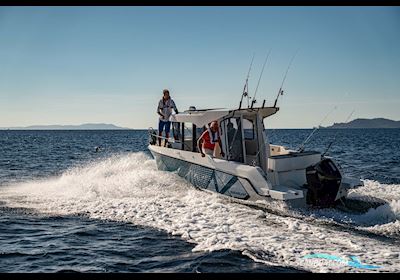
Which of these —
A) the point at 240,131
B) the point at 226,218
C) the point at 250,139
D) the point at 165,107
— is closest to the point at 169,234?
the point at 226,218

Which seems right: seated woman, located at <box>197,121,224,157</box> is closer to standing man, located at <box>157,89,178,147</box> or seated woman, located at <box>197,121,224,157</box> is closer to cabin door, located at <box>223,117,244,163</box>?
cabin door, located at <box>223,117,244,163</box>

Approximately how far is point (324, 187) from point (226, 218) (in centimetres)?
299

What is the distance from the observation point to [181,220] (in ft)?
29.8

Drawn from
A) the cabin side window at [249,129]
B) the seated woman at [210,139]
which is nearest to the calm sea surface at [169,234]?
the seated woman at [210,139]

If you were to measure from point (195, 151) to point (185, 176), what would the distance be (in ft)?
3.07

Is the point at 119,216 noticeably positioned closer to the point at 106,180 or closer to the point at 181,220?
the point at 181,220

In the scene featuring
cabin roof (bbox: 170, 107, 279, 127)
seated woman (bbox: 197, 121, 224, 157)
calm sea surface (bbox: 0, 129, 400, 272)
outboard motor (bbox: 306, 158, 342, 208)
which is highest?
cabin roof (bbox: 170, 107, 279, 127)

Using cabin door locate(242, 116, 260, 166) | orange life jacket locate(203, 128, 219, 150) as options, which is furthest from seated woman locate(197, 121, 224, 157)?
cabin door locate(242, 116, 260, 166)

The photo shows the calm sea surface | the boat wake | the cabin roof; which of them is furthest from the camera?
the cabin roof

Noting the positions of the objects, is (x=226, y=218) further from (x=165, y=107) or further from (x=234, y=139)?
(x=165, y=107)

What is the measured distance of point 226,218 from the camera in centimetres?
909

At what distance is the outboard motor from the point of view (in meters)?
10.1

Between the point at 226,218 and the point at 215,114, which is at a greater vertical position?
the point at 215,114
